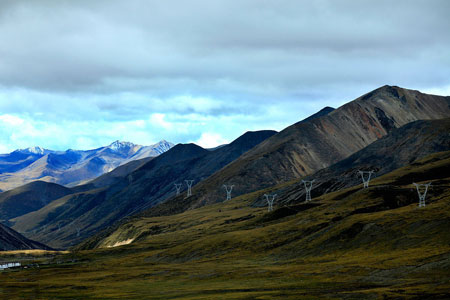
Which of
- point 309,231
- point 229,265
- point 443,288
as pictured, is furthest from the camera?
point 309,231

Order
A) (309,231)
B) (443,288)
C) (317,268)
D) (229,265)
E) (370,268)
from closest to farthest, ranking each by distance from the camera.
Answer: (443,288) < (370,268) < (317,268) < (229,265) < (309,231)

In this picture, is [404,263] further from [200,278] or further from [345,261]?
[200,278]

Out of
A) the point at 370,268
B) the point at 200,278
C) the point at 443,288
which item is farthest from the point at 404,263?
the point at 200,278

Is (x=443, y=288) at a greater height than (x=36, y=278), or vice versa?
(x=36, y=278)

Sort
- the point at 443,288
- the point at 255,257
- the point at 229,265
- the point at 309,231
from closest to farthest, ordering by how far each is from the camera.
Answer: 1. the point at 443,288
2. the point at 229,265
3. the point at 255,257
4. the point at 309,231

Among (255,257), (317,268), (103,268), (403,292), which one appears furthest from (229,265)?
(403,292)

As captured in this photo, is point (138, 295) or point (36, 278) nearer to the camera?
point (138, 295)

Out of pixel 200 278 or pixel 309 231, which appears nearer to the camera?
pixel 200 278

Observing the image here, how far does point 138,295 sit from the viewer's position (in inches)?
4481

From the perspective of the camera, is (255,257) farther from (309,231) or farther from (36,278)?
(36,278)

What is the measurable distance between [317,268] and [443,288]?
51.3 meters

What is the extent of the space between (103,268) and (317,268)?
282 feet

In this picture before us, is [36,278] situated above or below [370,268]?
above

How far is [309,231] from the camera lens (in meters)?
195
